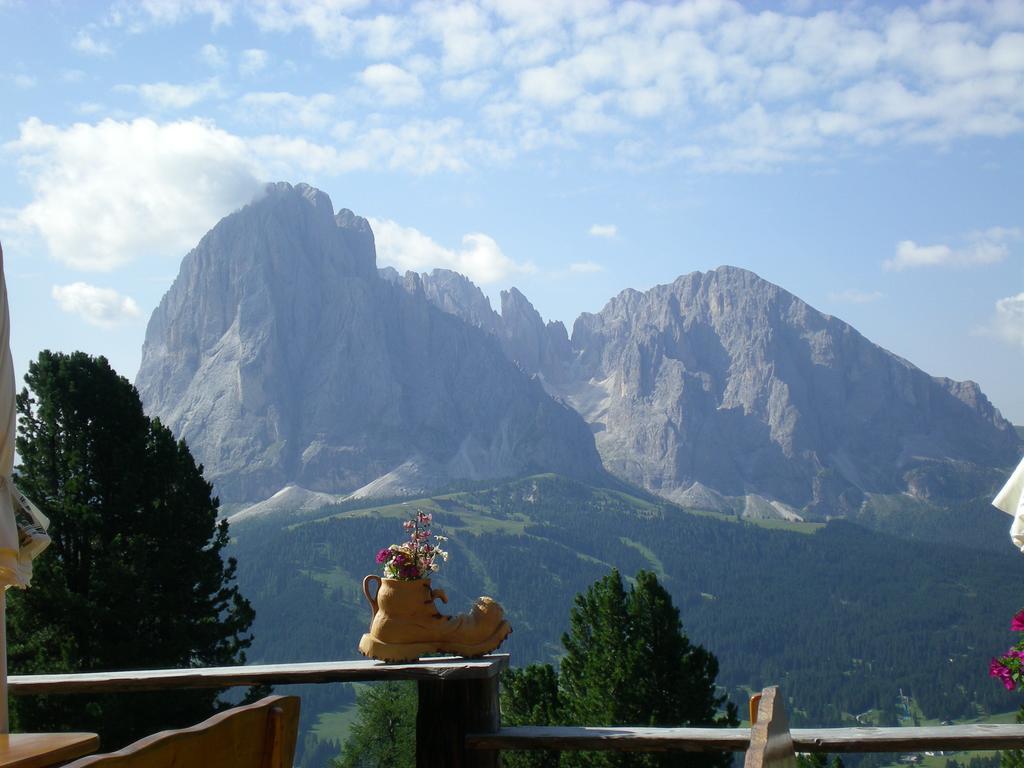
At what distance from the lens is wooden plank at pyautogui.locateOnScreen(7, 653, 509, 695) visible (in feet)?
15.5

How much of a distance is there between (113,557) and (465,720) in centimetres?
1238

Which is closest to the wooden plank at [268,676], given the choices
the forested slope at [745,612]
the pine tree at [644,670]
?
the pine tree at [644,670]

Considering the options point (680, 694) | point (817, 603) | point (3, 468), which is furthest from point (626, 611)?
point (817, 603)

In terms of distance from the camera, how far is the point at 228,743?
186 centimetres

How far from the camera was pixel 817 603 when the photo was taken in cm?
18838

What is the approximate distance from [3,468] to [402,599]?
205 centimetres

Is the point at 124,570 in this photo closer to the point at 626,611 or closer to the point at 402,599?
the point at 626,611

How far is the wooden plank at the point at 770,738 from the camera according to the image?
1513mm

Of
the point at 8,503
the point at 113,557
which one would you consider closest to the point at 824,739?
the point at 8,503

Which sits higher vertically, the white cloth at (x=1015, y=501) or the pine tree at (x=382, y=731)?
the white cloth at (x=1015, y=501)

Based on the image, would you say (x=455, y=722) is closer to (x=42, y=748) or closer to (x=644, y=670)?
(x=42, y=748)

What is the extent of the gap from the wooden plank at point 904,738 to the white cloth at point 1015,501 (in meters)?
0.98

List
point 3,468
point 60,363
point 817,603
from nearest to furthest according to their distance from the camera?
point 3,468 → point 60,363 → point 817,603

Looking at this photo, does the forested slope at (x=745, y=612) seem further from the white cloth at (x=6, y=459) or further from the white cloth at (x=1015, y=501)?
the white cloth at (x=6, y=459)
